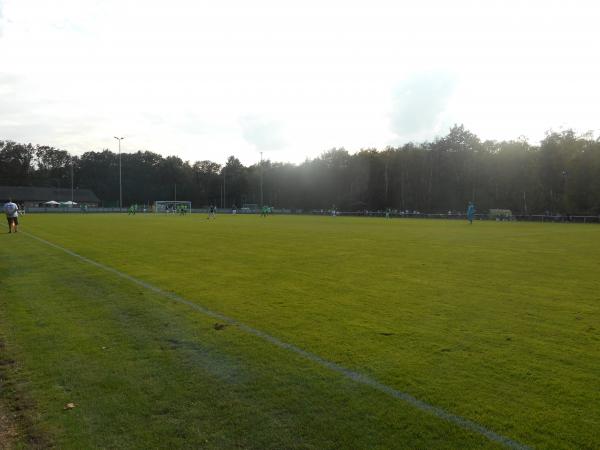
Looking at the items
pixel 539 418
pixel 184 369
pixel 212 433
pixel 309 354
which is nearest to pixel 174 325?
pixel 184 369

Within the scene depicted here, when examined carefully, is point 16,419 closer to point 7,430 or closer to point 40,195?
point 7,430

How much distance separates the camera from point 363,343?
18.3 feet

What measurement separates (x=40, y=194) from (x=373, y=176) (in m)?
82.9

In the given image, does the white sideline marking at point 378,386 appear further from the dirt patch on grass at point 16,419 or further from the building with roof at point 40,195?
the building with roof at point 40,195

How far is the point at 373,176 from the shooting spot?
300 ft

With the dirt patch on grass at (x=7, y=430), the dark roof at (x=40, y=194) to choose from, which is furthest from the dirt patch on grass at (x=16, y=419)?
the dark roof at (x=40, y=194)

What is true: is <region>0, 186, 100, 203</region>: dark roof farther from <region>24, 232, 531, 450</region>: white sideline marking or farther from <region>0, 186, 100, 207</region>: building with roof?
<region>24, 232, 531, 450</region>: white sideline marking

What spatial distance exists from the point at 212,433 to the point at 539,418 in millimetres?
2648

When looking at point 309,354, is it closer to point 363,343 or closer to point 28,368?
point 363,343

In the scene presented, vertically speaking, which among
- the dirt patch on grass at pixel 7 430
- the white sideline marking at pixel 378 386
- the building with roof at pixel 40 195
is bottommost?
the dirt patch on grass at pixel 7 430

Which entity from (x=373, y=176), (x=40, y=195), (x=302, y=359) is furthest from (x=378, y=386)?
(x=40, y=195)

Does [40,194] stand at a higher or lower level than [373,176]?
lower

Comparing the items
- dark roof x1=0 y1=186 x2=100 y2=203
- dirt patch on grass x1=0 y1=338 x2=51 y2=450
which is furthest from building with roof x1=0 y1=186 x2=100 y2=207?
dirt patch on grass x1=0 y1=338 x2=51 y2=450

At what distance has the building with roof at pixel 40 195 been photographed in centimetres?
10637
